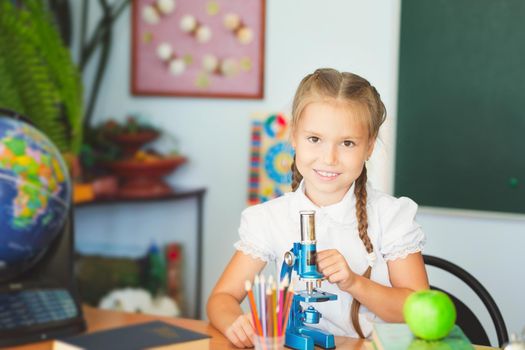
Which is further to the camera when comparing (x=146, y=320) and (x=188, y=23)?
(x=188, y=23)

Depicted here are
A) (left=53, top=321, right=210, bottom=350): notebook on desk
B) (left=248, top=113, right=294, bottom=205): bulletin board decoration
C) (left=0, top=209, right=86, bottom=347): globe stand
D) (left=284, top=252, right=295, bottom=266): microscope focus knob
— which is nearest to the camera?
(left=53, top=321, right=210, bottom=350): notebook on desk

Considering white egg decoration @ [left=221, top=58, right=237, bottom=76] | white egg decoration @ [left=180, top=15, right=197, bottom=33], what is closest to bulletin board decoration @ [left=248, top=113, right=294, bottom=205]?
white egg decoration @ [left=221, top=58, right=237, bottom=76]

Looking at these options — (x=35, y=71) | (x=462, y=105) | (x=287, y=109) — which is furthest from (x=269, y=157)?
(x=35, y=71)

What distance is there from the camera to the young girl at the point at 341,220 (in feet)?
4.96

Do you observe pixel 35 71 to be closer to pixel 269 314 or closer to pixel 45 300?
pixel 45 300

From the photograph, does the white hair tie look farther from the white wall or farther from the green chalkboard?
the green chalkboard

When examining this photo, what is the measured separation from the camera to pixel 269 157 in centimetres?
334

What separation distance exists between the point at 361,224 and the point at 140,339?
59cm

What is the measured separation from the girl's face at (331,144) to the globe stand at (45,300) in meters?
0.51

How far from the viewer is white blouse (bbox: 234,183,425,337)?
5.25ft

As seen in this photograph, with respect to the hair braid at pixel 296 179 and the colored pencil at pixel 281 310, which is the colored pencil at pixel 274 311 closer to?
the colored pencil at pixel 281 310

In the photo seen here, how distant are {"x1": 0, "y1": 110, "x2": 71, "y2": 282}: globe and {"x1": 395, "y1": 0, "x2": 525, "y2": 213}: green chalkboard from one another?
1.71 metres

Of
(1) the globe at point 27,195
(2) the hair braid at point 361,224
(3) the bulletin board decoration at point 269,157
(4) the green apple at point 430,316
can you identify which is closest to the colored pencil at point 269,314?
(4) the green apple at point 430,316

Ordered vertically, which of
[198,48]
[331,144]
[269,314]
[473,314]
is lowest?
[473,314]
